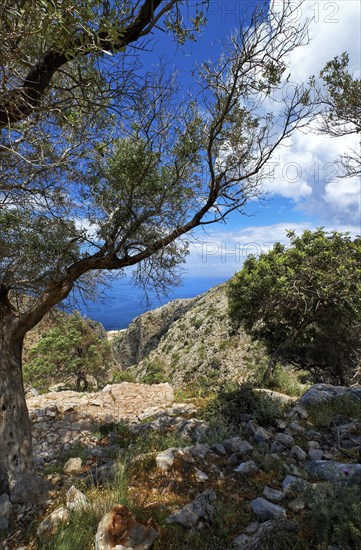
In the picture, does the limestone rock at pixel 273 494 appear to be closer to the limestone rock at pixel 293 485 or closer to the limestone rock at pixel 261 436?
the limestone rock at pixel 293 485

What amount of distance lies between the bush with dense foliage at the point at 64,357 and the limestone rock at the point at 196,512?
69.5 feet

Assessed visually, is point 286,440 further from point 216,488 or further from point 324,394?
point 324,394

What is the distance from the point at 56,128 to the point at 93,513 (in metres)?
5.85

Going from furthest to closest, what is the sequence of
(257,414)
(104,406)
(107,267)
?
(104,406) → (257,414) → (107,267)

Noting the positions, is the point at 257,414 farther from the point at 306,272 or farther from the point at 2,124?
the point at 306,272

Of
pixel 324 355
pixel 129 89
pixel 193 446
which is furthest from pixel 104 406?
pixel 324 355

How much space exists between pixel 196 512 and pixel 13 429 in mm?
3410

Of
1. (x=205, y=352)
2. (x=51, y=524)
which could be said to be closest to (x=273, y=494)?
(x=51, y=524)

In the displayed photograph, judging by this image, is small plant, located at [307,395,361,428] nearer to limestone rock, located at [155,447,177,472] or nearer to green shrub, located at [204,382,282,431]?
green shrub, located at [204,382,282,431]

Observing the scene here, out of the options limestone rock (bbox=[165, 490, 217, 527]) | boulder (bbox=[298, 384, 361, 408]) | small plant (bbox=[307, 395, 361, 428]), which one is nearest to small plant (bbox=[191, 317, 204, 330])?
boulder (bbox=[298, 384, 361, 408])

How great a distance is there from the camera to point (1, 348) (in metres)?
5.10

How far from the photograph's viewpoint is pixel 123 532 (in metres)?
3.22

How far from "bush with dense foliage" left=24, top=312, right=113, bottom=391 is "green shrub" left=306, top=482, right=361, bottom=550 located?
2213 cm

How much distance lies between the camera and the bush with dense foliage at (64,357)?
2358 centimetres
